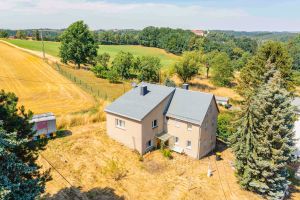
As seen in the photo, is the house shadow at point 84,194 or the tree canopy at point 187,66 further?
the tree canopy at point 187,66

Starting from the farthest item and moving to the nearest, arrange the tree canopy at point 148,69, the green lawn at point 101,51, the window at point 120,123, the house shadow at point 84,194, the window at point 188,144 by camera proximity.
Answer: the green lawn at point 101,51, the tree canopy at point 148,69, the window at point 120,123, the window at point 188,144, the house shadow at point 84,194

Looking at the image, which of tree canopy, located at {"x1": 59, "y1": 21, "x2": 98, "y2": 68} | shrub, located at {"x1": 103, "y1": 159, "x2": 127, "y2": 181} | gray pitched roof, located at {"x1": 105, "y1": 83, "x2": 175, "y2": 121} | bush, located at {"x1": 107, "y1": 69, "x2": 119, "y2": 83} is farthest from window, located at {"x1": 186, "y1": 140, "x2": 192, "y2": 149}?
tree canopy, located at {"x1": 59, "y1": 21, "x2": 98, "y2": 68}

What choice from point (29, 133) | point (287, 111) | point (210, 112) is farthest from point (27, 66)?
point (287, 111)

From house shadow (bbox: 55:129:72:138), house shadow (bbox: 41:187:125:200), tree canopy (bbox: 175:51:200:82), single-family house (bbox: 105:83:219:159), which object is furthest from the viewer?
tree canopy (bbox: 175:51:200:82)

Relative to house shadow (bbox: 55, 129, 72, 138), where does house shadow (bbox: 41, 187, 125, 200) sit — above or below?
below

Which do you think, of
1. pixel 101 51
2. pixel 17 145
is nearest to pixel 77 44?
pixel 101 51

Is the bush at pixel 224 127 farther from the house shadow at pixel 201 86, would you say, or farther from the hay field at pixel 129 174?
the house shadow at pixel 201 86

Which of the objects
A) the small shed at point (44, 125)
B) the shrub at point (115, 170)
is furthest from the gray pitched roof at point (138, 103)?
the small shed at point (44, 125)

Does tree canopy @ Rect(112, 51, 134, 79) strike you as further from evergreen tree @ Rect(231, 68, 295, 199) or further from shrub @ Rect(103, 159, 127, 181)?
evergreen tree @ Rect(231, 68, 295, 199)
